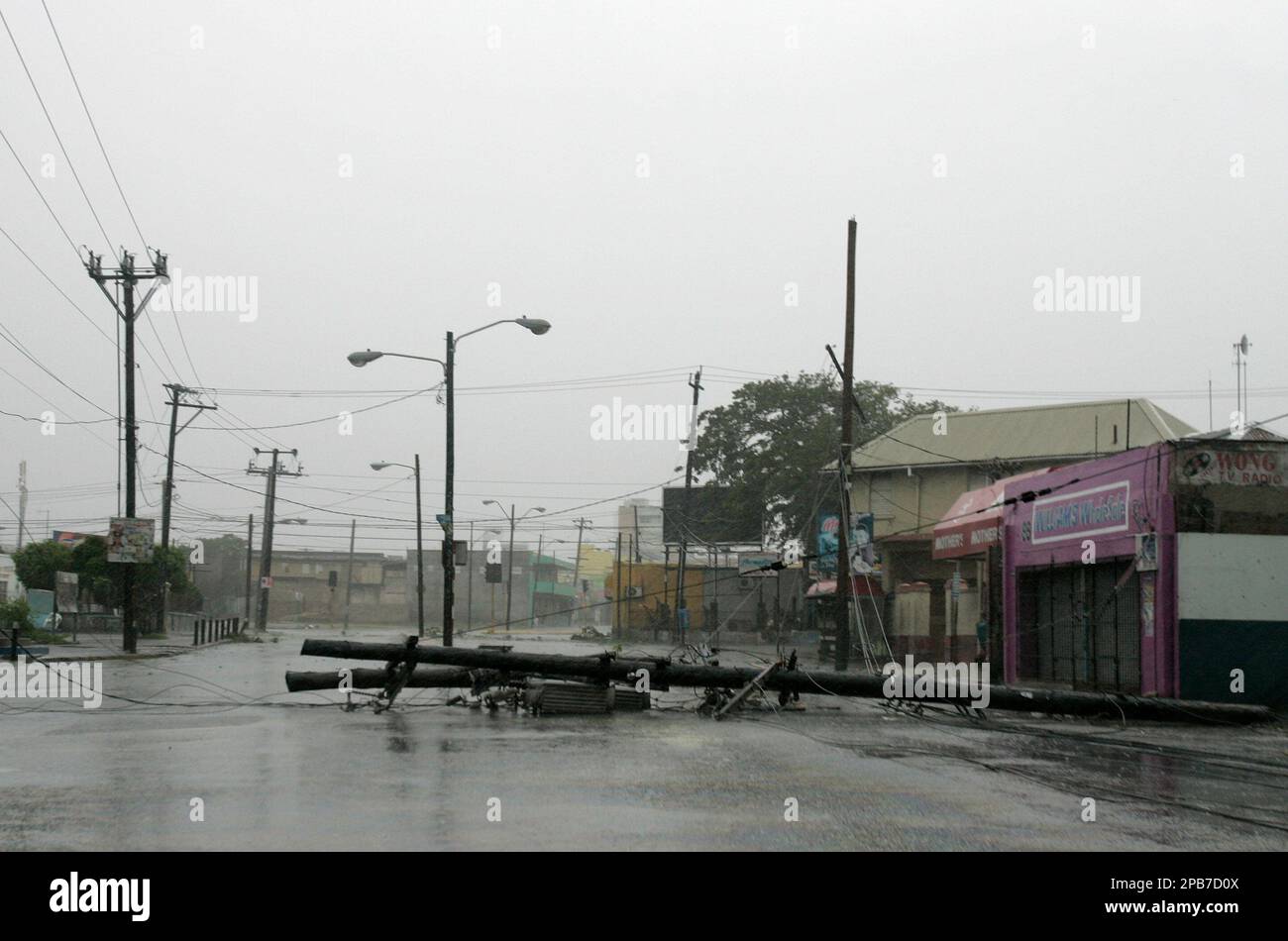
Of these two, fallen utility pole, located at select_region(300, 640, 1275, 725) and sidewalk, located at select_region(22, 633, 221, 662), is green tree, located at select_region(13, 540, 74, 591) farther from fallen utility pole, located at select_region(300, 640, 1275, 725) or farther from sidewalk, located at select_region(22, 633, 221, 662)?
fallen utility pole, located at select_region(300, 640, 1275, 725)

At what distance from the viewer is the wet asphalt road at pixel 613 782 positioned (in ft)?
26.7

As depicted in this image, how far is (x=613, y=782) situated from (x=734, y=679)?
931 cm

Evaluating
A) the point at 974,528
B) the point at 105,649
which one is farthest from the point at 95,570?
the point at 974,528


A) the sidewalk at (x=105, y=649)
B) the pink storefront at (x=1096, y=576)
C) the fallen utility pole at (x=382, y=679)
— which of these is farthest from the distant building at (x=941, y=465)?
the fallen utility pole at (x=382, y=679)

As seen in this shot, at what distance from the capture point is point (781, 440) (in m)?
67.1

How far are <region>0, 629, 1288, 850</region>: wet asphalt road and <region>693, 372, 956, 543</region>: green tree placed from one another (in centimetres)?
4467

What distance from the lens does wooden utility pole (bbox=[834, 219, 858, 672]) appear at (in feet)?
94.9

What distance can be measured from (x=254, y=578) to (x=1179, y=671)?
111176 mm

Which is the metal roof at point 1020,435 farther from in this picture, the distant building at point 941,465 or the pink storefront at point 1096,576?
the pink storefront at point 1096,576

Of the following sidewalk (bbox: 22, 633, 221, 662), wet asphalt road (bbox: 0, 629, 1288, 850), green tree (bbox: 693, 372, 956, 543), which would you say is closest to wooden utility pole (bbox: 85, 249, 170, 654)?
sidewalk (bbox: 22, 633, 221, 662)

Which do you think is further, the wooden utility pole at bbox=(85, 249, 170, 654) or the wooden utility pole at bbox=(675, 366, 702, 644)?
the wooden utility pole at bbox=(675, 366, 702, 644)

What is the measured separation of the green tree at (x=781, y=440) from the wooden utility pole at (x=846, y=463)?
31.5m
